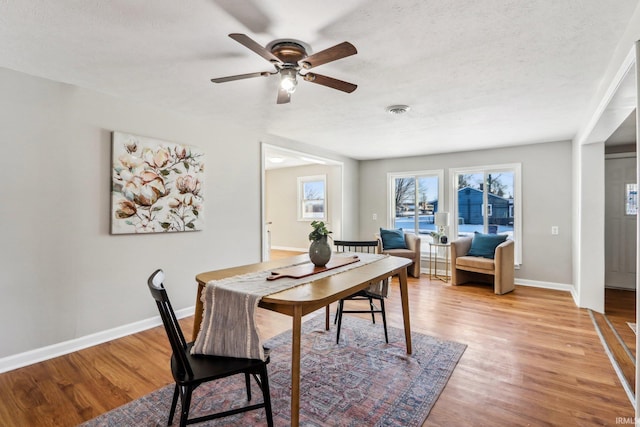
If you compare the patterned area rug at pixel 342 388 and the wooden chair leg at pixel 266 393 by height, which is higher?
the wooden chair leg at pixel 266 393

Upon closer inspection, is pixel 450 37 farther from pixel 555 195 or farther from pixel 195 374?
pixel 555 195

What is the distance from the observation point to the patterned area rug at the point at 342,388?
181cm

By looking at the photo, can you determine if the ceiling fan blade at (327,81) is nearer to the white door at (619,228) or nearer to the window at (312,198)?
the white door at (619,228)

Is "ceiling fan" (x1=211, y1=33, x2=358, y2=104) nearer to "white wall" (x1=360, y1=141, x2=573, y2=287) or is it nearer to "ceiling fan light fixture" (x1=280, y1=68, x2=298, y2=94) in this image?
"ceiling fan light fixture" (x1=280, y1=68, x2=298, y2=94)

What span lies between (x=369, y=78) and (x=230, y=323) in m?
2.08

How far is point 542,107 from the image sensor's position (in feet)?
10.5

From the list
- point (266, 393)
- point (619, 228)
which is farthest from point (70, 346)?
point (619, 228)

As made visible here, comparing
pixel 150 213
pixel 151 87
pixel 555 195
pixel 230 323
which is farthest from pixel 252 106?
pixel 555 195

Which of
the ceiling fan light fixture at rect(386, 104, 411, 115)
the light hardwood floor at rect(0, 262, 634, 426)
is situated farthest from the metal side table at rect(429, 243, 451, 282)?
the ceiling fan light fixture at rect(386, 104, 411, 115)

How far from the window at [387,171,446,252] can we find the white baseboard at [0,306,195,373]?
4.67 metres

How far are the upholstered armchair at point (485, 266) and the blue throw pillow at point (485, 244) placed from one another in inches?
2.8

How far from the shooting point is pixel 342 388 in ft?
6.94

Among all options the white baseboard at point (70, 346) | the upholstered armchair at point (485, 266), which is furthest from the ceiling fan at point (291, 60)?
the upholstered armchair at point (485, 266)

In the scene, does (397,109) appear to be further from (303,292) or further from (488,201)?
(488,201)
